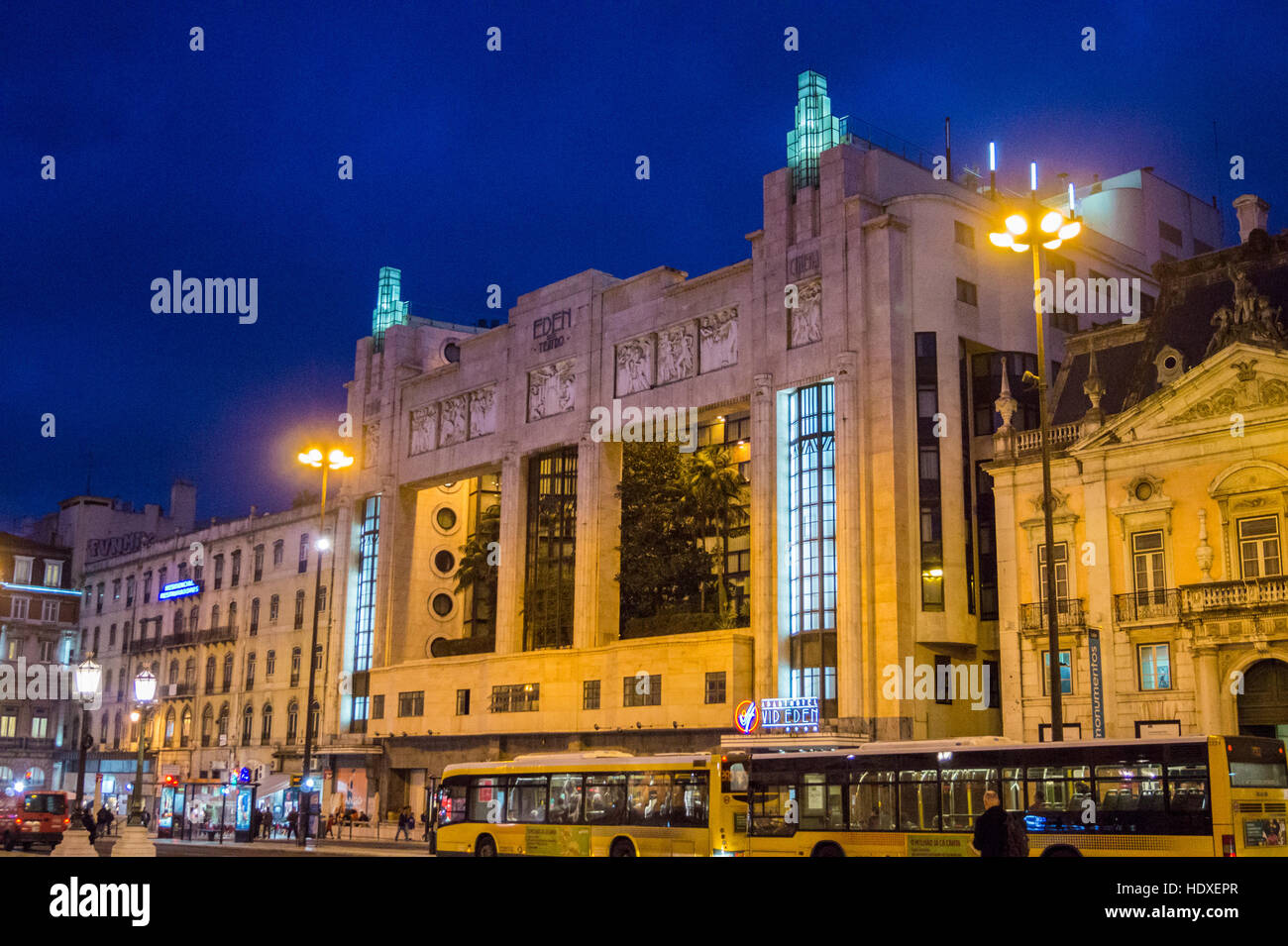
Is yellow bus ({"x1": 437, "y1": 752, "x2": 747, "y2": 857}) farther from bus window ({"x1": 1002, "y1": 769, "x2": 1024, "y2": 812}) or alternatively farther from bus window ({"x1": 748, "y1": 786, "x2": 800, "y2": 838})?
bus window ({"x1": 1002, "y1": 769, "x2": 1024, "y2": 812})

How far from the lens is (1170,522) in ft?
139

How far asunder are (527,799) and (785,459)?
2262 centimetres

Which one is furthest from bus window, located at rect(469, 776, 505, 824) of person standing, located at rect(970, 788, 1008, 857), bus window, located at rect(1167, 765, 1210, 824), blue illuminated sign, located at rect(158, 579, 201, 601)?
blue illuminated sign, located at rect(158, 579, 201, 601)

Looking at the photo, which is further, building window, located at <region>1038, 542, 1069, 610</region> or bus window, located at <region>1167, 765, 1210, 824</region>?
building window, located at <region>1038, 542, 1069, 610</region>

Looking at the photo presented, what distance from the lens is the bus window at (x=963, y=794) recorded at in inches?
1094

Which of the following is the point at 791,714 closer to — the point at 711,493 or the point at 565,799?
the point at 711,493

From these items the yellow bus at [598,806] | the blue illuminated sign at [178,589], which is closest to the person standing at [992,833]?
the yellow bus at [598,806]

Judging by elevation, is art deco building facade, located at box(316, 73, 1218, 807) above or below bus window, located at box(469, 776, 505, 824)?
above

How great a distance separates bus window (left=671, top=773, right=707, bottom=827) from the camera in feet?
105

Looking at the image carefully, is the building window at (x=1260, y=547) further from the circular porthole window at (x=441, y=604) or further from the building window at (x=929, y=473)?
the circular porthole window at (x=441, y=604)

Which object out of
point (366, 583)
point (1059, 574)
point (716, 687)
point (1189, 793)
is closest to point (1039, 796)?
point (1189, 793)

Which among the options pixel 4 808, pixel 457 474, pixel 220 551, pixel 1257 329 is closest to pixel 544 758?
pixel 4 808

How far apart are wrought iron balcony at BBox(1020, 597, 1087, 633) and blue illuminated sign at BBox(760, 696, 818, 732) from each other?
28.9 ft

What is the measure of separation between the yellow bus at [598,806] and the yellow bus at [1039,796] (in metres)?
0.90
